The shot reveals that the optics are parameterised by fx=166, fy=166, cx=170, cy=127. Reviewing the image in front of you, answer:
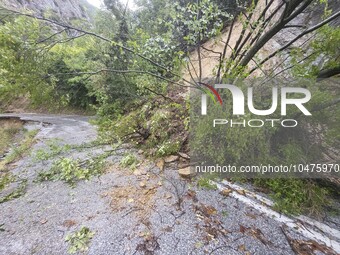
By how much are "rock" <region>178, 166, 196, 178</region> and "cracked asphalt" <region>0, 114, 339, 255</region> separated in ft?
0.31

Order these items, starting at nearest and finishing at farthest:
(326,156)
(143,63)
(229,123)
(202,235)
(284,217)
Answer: (202,235) < (284,217) < (326,156) < (229,123) < (143,63)

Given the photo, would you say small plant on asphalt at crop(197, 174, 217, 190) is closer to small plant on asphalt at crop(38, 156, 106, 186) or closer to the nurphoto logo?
the nurphoto logo

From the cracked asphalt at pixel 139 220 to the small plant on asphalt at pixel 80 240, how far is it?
0.17 ft

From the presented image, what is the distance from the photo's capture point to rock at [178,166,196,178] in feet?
9.37

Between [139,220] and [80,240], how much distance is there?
654 millimetres

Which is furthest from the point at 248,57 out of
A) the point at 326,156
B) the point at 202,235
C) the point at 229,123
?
the point at 202,235

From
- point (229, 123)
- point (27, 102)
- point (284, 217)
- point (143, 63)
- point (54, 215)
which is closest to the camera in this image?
point (284, 217)

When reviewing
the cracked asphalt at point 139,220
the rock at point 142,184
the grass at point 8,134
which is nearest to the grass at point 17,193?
the cracked asphalt at point 139,220

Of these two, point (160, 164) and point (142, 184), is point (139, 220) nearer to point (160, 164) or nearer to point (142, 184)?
point (142, 184)

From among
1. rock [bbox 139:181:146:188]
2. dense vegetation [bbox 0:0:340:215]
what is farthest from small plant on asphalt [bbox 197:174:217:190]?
rock [bbox 139:181:146:188]

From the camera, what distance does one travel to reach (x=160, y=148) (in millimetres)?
3445

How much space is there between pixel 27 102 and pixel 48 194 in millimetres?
18133

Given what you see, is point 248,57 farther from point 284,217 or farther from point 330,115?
point 284,217

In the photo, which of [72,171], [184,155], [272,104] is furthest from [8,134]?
[272,104]
